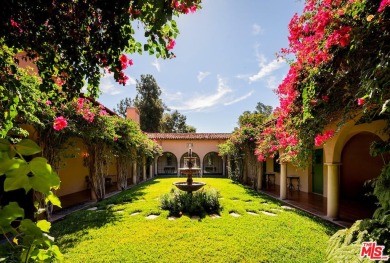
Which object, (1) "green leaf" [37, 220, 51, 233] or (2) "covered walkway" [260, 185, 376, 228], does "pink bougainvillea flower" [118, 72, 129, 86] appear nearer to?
(1) "green leaf" [37, 220, 51, 233]

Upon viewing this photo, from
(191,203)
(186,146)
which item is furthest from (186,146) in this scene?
(191,203)

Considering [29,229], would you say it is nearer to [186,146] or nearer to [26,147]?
[26,147]

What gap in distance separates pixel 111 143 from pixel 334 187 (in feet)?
29.9

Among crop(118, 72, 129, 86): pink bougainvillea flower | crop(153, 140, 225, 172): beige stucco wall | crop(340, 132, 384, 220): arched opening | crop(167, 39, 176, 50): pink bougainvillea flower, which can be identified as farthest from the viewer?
crop(153, 140, 225, 172): beige stucco wall

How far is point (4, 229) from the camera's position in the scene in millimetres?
666

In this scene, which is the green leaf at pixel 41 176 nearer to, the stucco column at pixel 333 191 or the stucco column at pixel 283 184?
the stucco column at pixel 333 191

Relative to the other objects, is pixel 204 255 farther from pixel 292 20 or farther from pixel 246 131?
pixel 246 131

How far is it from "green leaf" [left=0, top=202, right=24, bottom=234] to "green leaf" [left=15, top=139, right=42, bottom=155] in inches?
6.4

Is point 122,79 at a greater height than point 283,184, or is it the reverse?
point 122,79

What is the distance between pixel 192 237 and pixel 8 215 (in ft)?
17.4

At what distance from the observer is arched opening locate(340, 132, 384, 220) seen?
9711mm

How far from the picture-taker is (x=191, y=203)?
7.88 m

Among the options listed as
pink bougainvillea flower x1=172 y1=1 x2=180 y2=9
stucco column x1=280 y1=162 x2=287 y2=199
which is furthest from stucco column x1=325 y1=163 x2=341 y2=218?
pink bougainvillea flower x1=172 y1=1 x2=180 y2=9

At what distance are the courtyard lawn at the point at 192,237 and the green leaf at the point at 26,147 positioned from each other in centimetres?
417
